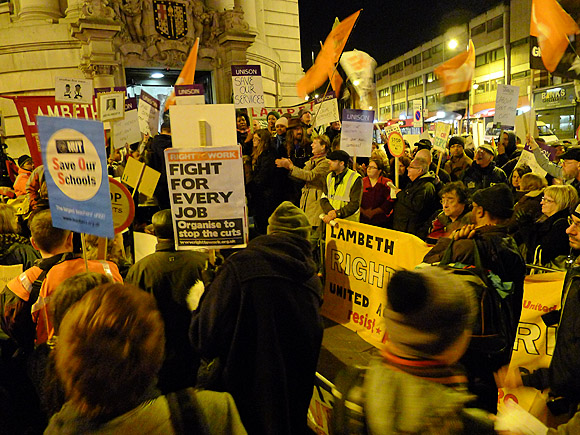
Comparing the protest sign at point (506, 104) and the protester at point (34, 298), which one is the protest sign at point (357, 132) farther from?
the protester at point (34, 298)

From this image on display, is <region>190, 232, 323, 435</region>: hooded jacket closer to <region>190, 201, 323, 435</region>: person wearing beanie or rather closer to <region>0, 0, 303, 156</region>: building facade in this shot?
<region>190, 201, 323, 435</region>: person wearing beanie

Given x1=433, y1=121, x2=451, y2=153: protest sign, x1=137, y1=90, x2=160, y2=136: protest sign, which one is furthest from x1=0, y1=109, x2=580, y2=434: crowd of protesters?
x1=137, y1=90, x2=160, y2=136: protest sign

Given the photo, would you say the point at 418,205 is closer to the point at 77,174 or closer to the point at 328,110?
the point at 328,110

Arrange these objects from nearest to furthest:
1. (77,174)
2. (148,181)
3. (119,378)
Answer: (119,378) < (77,174) < (148,181)

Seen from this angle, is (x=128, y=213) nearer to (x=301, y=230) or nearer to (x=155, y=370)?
(x=301, y=230)

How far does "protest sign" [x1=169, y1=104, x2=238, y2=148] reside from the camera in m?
3.40

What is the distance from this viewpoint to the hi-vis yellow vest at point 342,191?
239 inches

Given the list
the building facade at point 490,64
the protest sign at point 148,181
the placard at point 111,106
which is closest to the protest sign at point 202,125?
the protest sign at point 148,181

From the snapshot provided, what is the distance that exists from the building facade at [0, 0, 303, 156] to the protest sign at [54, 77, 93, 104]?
7649mm

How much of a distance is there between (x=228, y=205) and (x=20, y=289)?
1.46 meters

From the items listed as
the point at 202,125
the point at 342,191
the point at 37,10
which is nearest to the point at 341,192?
the point at 342,191

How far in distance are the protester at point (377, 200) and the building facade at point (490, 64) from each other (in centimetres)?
2464

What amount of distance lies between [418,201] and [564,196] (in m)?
1.78

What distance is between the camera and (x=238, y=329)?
2.42 meters
